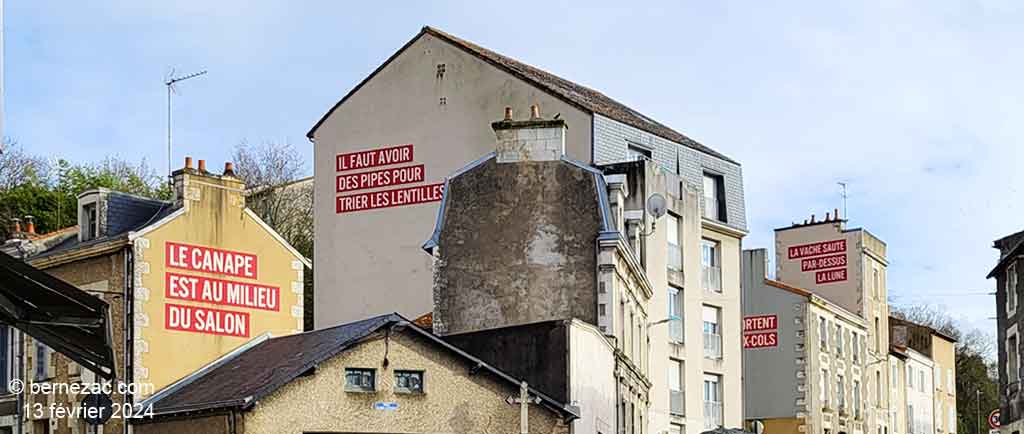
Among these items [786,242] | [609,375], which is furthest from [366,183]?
[786,242]

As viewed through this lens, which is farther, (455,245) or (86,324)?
(455,245)

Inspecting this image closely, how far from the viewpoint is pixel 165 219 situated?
31.0 m

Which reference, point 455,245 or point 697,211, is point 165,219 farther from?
point 697,211

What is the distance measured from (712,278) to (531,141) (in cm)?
1652

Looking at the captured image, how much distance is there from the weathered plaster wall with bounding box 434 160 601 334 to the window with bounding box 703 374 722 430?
1584 cm

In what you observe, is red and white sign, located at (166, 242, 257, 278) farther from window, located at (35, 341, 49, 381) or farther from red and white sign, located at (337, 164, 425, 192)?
red and white sign, located at (337, 164, 425, 192)

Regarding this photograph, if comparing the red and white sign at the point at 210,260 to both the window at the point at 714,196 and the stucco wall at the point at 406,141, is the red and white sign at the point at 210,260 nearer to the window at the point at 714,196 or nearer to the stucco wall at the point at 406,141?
the stucco wall at the point at 406,141

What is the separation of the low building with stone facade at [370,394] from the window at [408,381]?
2 centimetres

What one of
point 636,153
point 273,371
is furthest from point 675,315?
point 273,371

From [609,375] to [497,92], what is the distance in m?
13.5

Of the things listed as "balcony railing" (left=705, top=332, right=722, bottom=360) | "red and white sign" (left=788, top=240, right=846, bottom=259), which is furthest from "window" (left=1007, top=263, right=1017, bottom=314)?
"red and white sign" (left=788, top=240, right=846, bottom=259)

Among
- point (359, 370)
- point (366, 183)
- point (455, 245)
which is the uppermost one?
point (366, 183)

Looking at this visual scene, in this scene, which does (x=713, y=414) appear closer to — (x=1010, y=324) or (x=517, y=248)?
(x=1010, y=324)

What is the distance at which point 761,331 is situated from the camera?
2398 inches
